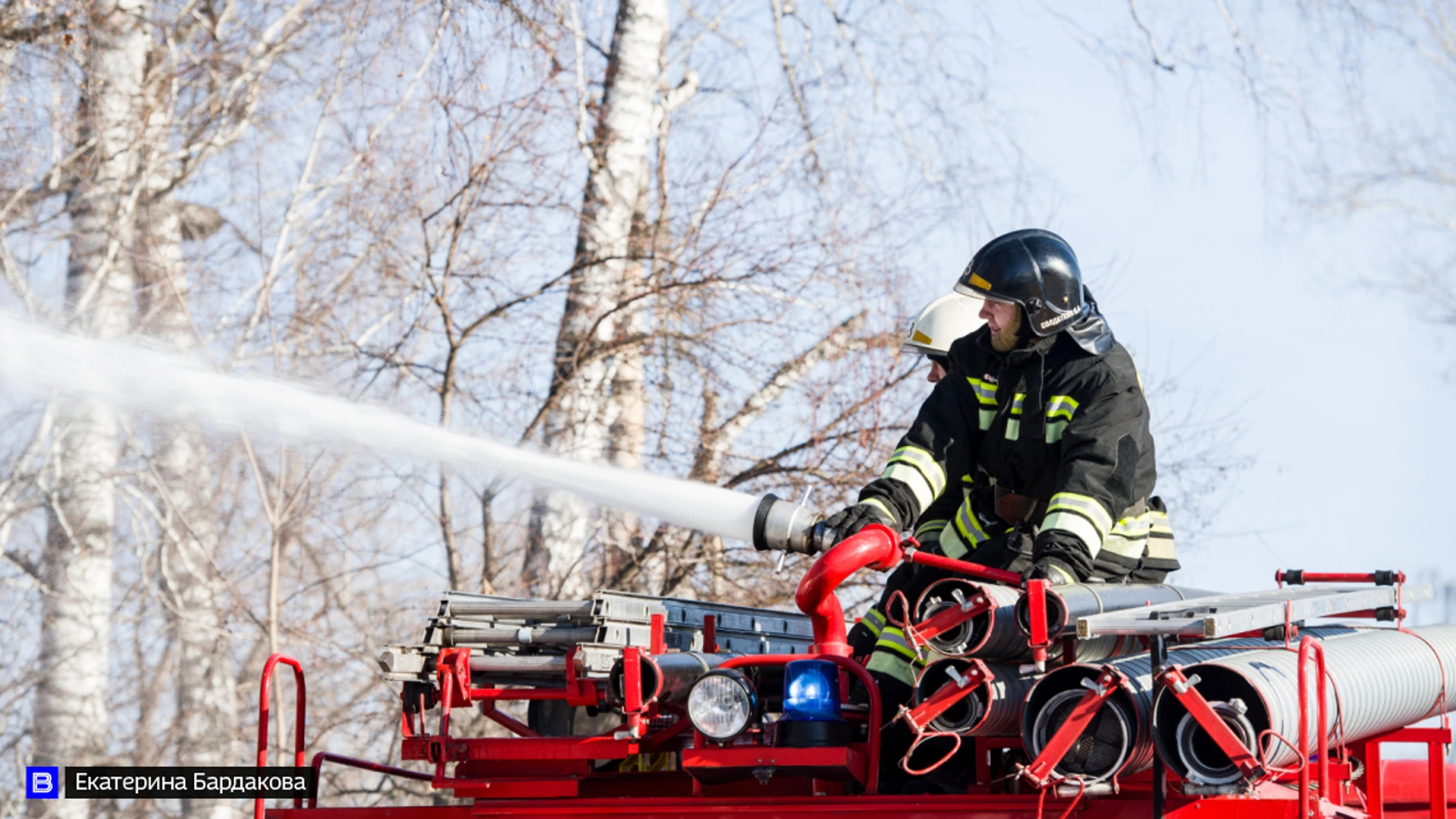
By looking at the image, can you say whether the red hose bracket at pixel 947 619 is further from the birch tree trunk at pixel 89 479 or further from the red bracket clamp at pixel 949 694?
the birch tree trunk at pixel 89 479

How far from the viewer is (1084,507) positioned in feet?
16.0

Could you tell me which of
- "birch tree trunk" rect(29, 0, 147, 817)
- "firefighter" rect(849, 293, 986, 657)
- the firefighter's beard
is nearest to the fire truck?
the firefighter's beard

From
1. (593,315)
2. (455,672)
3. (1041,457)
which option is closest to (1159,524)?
(1041,457)

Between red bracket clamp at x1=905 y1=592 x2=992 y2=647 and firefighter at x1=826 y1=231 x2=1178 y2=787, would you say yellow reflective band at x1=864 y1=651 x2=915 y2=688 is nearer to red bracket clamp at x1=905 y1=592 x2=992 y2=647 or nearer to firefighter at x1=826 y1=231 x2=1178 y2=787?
firefighter at x1=826 y1=231 x2=1178 y2=787

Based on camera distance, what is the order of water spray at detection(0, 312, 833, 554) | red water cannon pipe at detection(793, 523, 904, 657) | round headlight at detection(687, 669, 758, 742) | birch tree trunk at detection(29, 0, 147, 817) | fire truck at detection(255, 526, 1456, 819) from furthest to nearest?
1. birch tree trunk at detection(29, 0, 147, 817)
2. water spray at detection(0, 312, 833, 554)
3. red water cannon pipe at detection(793, 523, 904, 657)
4. round headlight at detection(687, 669, 758, 742)
5. fire truck at detection(255, 526, 1456, 819)

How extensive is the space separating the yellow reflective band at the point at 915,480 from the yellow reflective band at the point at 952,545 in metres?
0.25

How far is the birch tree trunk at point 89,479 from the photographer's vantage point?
1171 cm

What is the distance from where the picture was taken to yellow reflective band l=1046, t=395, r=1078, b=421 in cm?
529

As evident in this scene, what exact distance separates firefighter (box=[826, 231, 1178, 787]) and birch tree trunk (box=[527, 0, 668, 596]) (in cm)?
548

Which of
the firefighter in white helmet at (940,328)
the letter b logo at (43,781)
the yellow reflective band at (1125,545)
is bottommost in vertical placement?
the letter b logo at (43,781)

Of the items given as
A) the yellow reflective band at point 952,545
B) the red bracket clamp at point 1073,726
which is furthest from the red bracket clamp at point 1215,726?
the yellow reflective band at point 952,545

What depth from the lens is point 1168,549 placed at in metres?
5.77

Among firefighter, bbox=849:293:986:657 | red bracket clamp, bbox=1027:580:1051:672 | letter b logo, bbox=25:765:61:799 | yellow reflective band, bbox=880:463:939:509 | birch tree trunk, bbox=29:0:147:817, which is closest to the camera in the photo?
red bracket clamp, bbox=1027:580:1051:672

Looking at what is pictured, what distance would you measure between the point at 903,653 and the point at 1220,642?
99 centimetres
